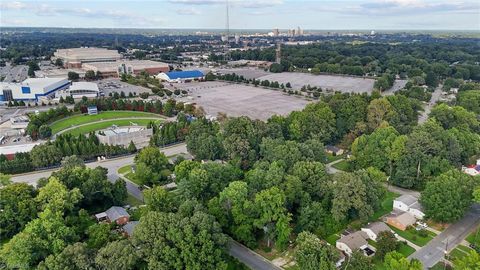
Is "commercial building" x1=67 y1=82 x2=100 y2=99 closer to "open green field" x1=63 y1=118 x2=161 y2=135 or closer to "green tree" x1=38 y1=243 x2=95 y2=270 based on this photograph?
"open green field" x1=63 y1=118 x2=161 y2=135

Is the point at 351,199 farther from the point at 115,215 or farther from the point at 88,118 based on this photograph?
the point at 88,118

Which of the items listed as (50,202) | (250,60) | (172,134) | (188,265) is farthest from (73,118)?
(250,60)

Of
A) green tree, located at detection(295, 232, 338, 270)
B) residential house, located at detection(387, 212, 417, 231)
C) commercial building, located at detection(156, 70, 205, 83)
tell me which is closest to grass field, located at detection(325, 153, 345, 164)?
residential house, located at detection(387, 212, 417, 231)

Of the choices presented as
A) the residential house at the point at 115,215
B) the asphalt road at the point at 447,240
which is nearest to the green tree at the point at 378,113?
the asphalt road at the point at 447,240

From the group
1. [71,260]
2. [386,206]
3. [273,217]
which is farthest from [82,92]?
[386,206]

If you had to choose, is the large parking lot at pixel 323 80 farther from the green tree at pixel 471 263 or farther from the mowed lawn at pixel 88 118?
the green tree at pixel 471 263

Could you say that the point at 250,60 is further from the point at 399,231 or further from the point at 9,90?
the point at 399,231
